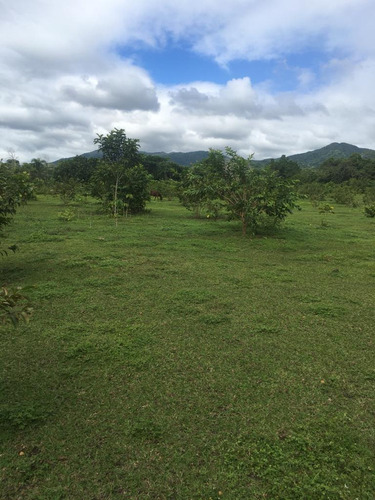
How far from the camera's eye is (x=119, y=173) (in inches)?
612

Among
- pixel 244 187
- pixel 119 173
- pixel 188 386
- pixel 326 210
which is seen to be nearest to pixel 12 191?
pixel 188 386

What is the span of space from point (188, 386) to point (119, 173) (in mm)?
13426

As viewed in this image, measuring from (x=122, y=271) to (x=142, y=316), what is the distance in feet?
7.97

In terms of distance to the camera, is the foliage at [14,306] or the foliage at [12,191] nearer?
the foliage at [14,306]

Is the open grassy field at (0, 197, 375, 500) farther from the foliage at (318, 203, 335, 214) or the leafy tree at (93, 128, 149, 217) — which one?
the foliage at (318, 203, 335, 214)

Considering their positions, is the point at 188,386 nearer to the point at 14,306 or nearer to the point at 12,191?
the point at 14,306

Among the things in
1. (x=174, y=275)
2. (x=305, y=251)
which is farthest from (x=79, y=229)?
(x=305, y=251)

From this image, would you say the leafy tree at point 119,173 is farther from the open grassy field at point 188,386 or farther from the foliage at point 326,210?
the foliage at point 326,210

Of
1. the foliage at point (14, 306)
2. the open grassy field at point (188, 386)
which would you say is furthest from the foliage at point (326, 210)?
the foliage at point (14, 306)

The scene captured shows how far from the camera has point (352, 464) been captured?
104 inches

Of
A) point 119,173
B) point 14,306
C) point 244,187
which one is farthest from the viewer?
point 119,173

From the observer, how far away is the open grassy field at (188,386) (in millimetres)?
2525

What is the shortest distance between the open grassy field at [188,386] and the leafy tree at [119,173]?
9049 millimetres

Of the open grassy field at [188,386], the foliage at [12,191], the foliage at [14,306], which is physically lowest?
the open grassy field at [188,386]
